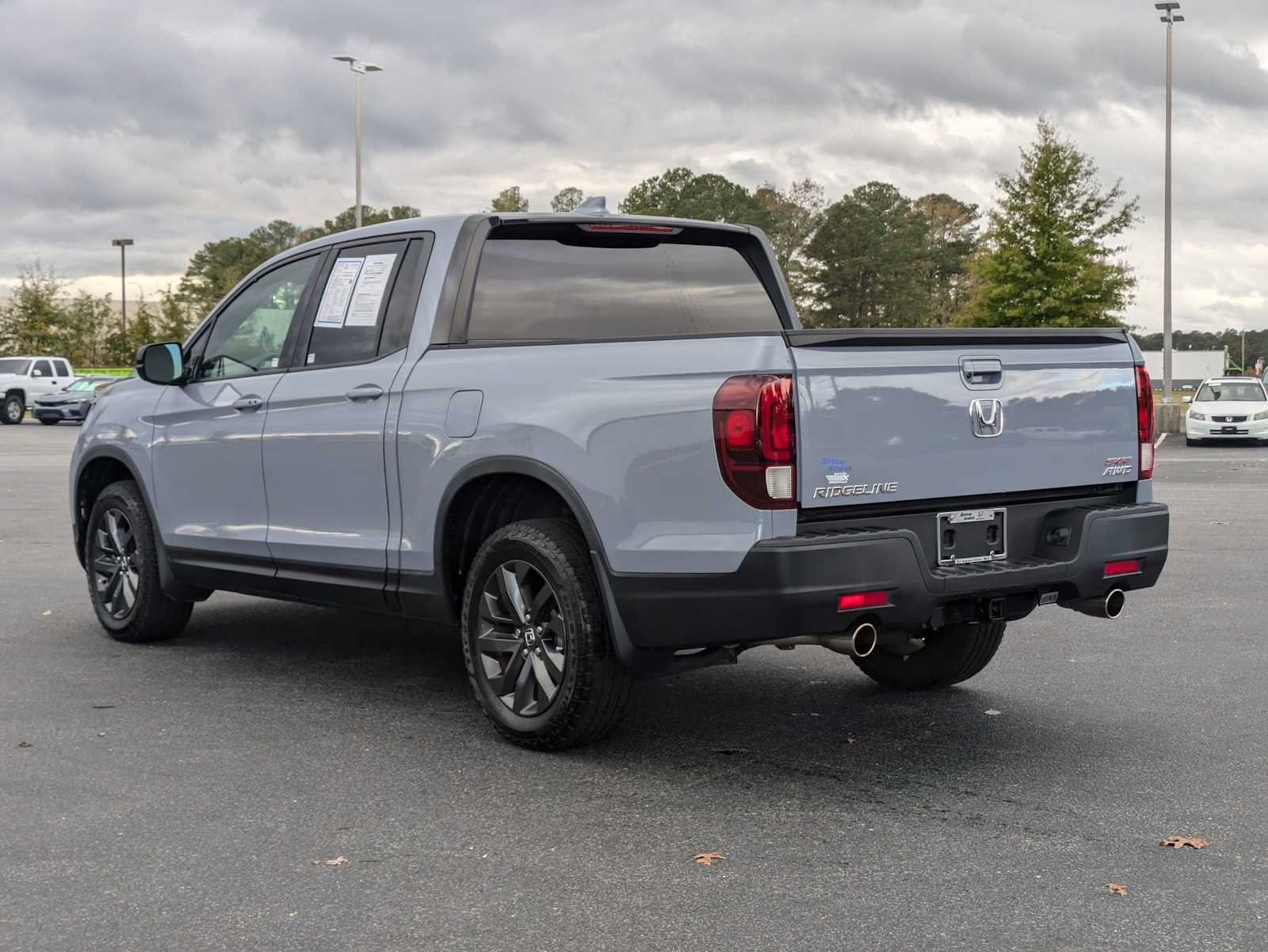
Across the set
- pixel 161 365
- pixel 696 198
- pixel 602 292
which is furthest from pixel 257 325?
pixel 696 198

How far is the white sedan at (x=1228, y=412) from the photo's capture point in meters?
28.4

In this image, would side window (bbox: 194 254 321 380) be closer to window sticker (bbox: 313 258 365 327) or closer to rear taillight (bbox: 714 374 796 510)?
window sticker (bbox: 313 258 365 327)

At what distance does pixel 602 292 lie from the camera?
589 centimetres

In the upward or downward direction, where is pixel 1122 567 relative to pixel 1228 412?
upward

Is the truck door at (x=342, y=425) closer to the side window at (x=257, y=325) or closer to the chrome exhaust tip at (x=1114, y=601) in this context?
the side window at (x=257, y=325)

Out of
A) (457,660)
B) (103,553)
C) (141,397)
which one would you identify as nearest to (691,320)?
(457,660)

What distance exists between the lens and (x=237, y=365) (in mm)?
6754

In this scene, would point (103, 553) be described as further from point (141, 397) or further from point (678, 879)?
point (678, 879)

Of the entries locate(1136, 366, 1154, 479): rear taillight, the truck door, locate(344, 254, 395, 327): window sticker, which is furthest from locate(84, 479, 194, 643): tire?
locate(1136, 366, 1154, 479): rear taillight

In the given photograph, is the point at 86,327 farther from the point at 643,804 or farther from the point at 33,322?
the point at 643,804

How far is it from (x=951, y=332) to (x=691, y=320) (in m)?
1.46

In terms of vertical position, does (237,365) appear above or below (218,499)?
above

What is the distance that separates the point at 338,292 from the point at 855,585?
9.24 ft

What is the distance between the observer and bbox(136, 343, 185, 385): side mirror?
689 centimetres
